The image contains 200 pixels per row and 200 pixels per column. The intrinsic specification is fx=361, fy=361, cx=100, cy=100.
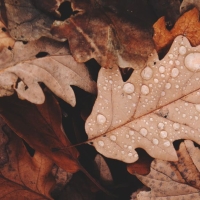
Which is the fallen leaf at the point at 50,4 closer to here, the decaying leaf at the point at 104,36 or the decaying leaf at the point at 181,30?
the decaying leaf at the point at 104,36

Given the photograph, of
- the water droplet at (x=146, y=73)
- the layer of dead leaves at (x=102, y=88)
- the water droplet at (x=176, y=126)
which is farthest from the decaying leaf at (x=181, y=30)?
the water droplet at (x=176, y=126)

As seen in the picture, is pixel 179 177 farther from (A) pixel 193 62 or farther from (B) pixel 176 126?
(A) pixel 193 62

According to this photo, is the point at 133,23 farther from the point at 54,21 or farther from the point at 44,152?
the point at 44,152

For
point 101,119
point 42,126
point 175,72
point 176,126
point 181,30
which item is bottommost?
point 42,126

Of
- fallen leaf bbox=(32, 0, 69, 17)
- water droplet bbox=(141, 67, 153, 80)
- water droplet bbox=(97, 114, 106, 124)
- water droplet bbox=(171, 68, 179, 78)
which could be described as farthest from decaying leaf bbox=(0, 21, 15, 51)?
water droplet bbox=(171, 68, 179, 78)

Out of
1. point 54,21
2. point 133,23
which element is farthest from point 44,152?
point 133,23

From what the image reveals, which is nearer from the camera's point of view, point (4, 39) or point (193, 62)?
point (193, 62)

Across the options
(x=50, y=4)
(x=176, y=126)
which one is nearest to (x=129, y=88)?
(x=176, y=126)

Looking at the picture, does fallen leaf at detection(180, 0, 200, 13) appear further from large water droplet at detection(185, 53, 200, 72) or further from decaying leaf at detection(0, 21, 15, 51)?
decaying leaf at detection(0, 21, 15, 51)
